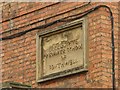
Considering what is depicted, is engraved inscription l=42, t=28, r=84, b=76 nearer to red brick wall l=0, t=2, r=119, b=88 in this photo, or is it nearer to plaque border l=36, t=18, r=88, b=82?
plaque border l=36, t=18, r=88, b=82

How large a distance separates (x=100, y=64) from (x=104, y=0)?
122 cm

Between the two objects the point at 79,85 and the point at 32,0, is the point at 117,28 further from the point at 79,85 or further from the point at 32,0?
the point at 32,0

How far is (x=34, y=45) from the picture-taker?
40.2 feet

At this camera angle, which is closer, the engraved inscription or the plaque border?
the plaque border

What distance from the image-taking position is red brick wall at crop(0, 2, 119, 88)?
36.3ft

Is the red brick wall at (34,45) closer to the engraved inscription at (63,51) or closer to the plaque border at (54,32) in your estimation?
the plaque border at (54,32)

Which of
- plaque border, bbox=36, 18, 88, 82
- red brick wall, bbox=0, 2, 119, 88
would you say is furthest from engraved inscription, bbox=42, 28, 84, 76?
red brick wall, bbox=0, 2, 119, 88

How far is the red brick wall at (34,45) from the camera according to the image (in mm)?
11062

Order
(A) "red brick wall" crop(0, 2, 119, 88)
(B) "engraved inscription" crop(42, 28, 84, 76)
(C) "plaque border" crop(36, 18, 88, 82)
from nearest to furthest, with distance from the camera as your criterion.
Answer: (A) "red brick wall" crop(0, 2, 119, 88) < (C) "plaque border" crop(36, 18, 88, 82) < (B) "engraved inscription" crop(42, 28, 84, 76)

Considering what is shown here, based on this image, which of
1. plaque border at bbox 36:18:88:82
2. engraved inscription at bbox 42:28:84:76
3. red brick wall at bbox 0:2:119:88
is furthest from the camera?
engraved inscription at bbox 42:28:84:76

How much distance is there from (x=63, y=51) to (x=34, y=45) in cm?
77

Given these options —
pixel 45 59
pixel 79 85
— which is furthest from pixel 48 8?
pixel 79 85

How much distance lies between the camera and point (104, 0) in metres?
11.4

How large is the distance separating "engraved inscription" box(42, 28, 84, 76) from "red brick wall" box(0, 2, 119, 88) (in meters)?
0.22
